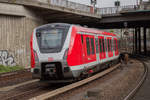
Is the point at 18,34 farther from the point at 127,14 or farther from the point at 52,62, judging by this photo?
the point at 127,14

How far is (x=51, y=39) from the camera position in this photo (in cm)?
1048

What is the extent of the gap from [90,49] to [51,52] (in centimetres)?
319

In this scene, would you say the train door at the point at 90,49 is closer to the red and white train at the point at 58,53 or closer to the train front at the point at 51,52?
the red and white train at the point at 58,53

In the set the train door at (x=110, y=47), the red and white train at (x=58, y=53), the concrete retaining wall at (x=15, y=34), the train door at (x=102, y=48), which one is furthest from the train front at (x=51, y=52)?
the concrete retaining wall at (x=15, y=34)

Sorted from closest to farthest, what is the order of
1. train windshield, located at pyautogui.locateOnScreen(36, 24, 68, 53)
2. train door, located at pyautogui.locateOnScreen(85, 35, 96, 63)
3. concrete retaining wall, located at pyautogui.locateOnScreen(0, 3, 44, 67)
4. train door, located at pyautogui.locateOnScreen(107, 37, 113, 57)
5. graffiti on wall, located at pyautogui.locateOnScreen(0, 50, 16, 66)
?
train windshield, located at pyautogui.locateOnScreen(36, 24, 68, 53) < train door, located at pyautogui.locateOnScreen(85, 35, 96, 63) < train door, located at pyautogui.locateOnScreen(107, 37, 113, 57) < graffiti on wall, located at pyautogui.locateOnScreen(0, 50, 16, 66) < concrete retaining wall, located at pyautogui.locateOnScreen(0, 3, 44, 67)

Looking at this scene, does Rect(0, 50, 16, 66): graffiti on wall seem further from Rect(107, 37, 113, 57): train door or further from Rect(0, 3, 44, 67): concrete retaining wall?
Rect(107, 37, 113, 57): train door

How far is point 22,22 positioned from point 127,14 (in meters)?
18.4

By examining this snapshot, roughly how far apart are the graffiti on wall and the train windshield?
9.15 meters

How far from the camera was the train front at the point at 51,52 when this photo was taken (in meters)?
10.0

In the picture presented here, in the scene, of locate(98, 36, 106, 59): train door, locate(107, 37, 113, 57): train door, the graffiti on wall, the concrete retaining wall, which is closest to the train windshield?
locate(98, 36, 106, 59): train door

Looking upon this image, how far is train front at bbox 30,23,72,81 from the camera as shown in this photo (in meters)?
10.0

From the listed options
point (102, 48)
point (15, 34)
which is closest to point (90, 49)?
point (102, 48)

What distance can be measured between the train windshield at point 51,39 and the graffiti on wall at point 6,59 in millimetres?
9155

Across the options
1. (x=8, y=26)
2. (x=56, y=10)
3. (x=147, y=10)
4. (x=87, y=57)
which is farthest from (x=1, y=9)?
(x=147, y=10)
